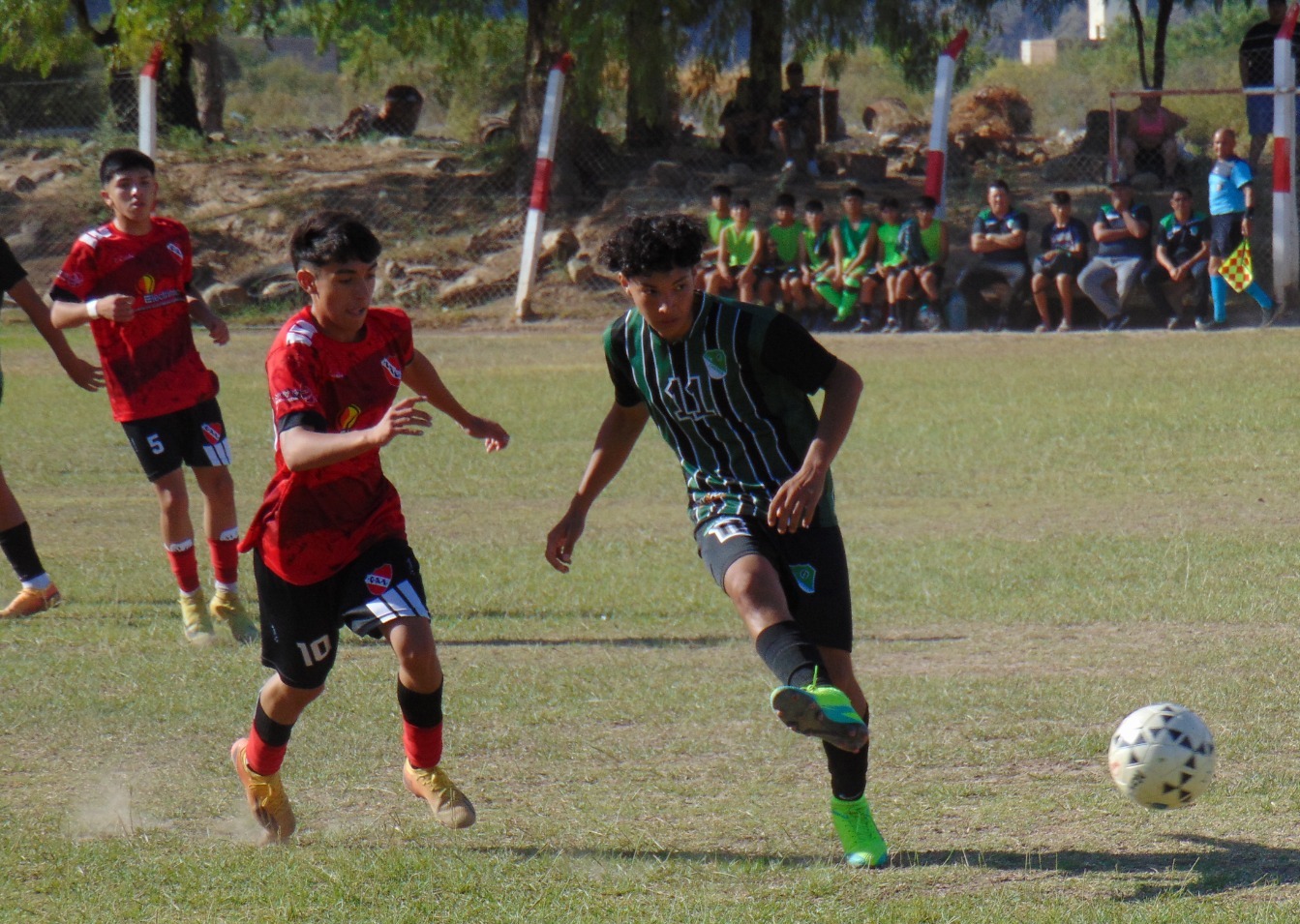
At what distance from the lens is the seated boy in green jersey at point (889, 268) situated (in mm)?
16203

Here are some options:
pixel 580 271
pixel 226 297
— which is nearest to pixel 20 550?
pixel 580 271

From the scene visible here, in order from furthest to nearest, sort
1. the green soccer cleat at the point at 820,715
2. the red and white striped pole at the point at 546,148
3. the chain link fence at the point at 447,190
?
the chain link fence at the point at 447,190
the red and white striped pole at the point at 546,148
the green soccer cleat at the point at 820,715

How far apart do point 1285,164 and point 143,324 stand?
1259 centimetres

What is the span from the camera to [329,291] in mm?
3996

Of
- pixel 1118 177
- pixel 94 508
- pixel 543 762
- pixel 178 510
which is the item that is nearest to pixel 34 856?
pixel 543 762

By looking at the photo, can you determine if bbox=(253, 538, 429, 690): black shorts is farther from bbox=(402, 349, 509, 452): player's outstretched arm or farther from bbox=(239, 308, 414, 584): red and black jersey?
bbox=(402, 349, 509, 452): player's outstretched arm

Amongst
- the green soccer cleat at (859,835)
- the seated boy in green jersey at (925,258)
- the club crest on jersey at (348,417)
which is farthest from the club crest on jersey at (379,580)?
the seated boy in green jersey at (925,258)

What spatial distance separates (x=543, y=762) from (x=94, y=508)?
5.60 m

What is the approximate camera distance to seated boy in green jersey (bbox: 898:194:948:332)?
630 inches

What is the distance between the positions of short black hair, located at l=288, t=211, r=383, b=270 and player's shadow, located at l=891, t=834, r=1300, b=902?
2017 millimetres

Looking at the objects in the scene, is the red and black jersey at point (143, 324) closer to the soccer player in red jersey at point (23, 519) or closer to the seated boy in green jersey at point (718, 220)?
the soccer player in red jersey at point (23, 519)

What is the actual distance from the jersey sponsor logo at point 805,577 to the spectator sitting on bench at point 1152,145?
624 inches

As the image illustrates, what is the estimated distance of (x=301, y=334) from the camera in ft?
13.3

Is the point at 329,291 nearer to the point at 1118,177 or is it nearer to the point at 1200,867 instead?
the point at 1200,867
